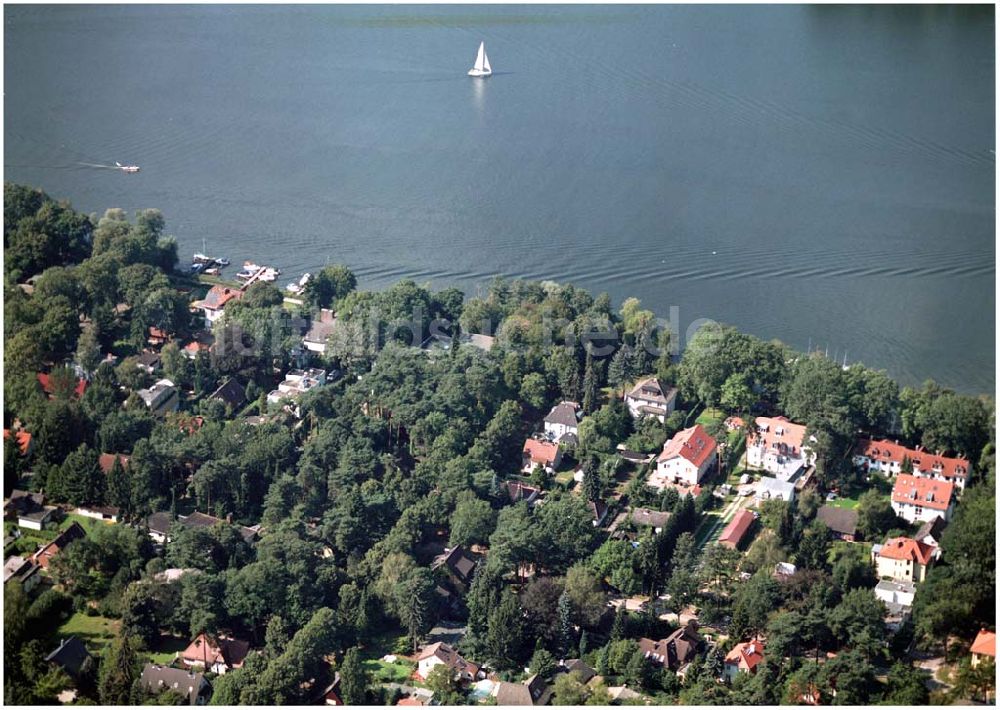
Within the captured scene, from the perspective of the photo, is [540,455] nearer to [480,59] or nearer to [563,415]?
[563,415]

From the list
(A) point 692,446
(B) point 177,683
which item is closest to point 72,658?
(B) point 177,683

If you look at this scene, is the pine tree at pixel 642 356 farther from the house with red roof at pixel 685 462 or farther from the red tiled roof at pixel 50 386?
the red tiled roof at pixel 50 386

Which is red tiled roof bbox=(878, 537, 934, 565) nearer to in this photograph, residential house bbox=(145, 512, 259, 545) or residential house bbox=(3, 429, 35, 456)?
residential house bbox=(145, 512, 259, 545)

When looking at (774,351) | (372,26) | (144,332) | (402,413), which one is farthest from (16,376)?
(372,26)

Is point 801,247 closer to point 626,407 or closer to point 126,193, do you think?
point 626,407

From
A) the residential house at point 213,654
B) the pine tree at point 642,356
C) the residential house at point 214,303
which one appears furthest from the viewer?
the residential house at point 214,303

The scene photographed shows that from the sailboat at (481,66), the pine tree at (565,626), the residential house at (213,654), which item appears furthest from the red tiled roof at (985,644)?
the sailboat at (481,66)
